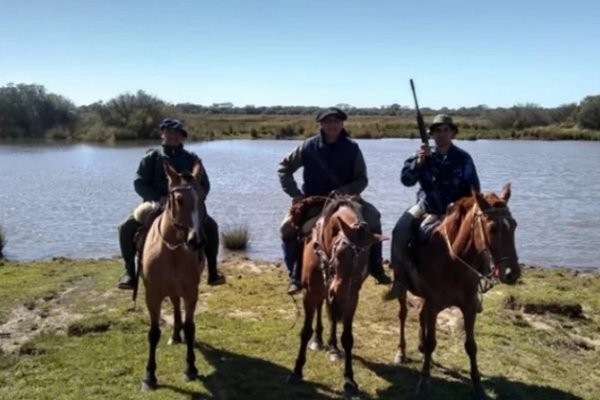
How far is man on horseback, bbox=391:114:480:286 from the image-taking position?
6543 mm

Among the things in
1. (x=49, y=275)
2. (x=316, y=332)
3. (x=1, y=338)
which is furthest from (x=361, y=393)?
(x=49, y=275)

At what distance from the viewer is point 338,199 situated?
6.18 metres

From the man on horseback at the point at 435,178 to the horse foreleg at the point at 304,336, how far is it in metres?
A: 1.08

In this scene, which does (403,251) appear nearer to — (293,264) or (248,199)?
(293,264)

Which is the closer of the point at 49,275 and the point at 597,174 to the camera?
the point at 49,275

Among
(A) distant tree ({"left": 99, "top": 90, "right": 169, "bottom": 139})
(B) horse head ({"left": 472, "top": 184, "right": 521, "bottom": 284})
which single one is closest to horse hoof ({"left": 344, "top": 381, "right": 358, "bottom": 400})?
(B) horse head ({"left": 472, "top": 184, "right": 521, "bottom": 284})

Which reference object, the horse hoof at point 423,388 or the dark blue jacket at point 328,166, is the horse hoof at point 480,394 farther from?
the dark blue jacket at point 328,166

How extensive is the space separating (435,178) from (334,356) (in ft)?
8.03

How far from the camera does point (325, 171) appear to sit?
7043 millimetres

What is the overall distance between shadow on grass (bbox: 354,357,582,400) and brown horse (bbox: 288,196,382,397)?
57cm

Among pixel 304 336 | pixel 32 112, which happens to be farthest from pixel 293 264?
pixel 32 112

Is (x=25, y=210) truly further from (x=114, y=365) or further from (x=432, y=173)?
(x=432, y=173)

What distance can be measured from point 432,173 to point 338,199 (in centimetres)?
121

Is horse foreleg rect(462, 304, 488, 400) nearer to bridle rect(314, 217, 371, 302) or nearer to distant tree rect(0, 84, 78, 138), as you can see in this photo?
bridle rect(314, 217, 371, 302)
